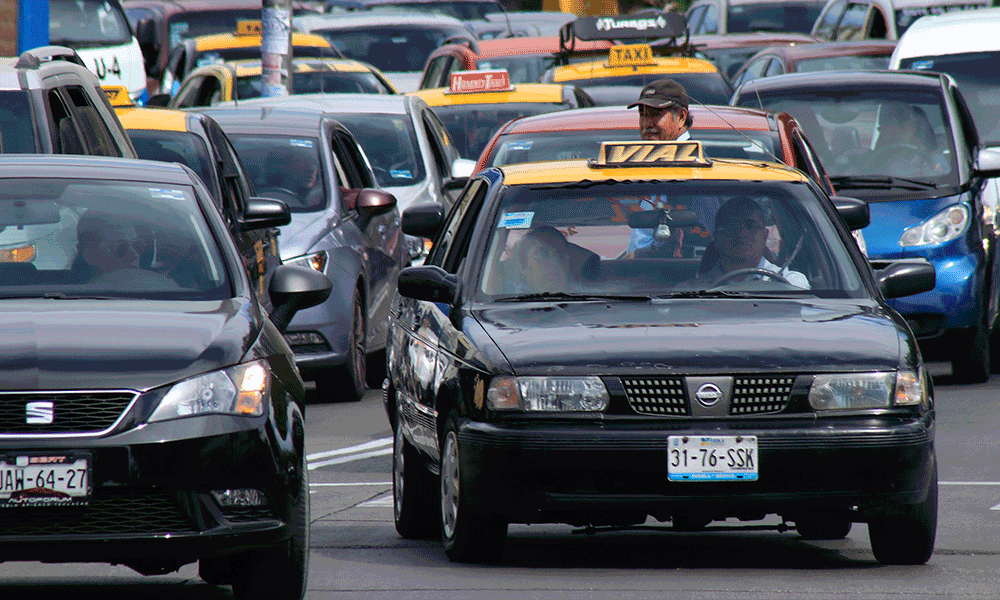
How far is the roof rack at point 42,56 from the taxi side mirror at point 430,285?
11.6ft

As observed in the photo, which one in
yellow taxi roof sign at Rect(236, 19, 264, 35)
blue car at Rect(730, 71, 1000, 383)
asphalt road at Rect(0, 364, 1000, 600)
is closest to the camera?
asphalt road at Rect(0, 364, 1000, 600)

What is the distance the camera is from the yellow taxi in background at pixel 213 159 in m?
12.6

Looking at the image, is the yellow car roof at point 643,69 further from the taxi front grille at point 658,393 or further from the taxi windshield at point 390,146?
the taxi front grille at point 658,393

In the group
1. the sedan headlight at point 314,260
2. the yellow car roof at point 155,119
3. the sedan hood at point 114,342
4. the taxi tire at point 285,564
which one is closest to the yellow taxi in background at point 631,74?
the yellow car roof at point 155,119

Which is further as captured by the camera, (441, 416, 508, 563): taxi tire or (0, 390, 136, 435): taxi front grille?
(441, 416, 508, 563): taxi tire

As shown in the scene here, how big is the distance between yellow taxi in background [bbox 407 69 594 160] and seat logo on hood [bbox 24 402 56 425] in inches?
500

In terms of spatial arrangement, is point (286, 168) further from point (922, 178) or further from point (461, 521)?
point (461, 521)

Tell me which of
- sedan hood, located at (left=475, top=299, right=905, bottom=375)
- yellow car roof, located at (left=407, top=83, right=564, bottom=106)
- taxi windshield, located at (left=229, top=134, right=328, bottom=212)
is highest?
sedan hood, located at (left=475, top=299, right=905, bottom=375)

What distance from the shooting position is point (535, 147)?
1259cm

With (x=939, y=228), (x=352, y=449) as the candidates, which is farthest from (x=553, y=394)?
(x=939, y=228)

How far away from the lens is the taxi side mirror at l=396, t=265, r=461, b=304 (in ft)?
26.5

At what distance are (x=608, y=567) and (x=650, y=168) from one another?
181 cm

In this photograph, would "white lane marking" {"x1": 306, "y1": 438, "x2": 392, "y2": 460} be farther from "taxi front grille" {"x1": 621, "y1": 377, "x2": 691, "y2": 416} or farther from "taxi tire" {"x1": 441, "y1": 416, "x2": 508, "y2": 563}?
"taxi front grille" {"x1": 621, "y1": 377, "x2": 691, "y2": 416}

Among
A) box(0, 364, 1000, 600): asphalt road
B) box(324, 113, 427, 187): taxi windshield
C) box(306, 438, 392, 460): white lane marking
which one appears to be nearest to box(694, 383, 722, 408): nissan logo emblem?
box(0, 364, 1000, 600): asphalt road
